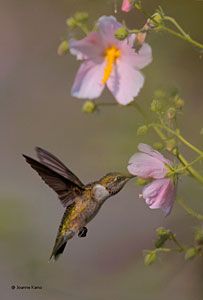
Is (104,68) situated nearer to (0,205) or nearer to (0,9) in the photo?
(0,205)

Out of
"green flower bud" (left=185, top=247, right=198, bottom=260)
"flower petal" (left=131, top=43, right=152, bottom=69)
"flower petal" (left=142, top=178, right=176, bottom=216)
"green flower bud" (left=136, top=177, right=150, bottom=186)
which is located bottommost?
"green flower bud" (left=185, top=247, right=198, bottom=260)

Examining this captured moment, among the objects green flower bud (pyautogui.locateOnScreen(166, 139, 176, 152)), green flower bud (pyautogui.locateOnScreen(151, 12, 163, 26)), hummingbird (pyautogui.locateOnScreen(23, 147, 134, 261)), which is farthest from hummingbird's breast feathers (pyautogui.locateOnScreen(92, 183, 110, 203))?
green flower bud (pyautogui.locateOnScreen(151, 12, 163, 26))

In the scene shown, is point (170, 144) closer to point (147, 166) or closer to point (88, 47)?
point (147, 166)

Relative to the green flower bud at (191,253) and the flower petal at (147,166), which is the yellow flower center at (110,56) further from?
the green flower bud at (191,253)

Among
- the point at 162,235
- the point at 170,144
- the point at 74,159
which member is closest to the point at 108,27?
the point at 170,144

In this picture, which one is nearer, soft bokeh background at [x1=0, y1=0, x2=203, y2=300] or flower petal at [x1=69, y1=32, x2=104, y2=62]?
flower petal at [x1=69, y1=32, x2=104, y2=62]

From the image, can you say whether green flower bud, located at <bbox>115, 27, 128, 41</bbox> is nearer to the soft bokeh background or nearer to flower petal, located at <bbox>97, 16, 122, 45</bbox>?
flower petal, located at <bbox>97, 16, 122, 45</bbox>

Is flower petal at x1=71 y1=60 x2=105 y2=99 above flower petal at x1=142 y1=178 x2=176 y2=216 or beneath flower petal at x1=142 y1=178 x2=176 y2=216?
above
